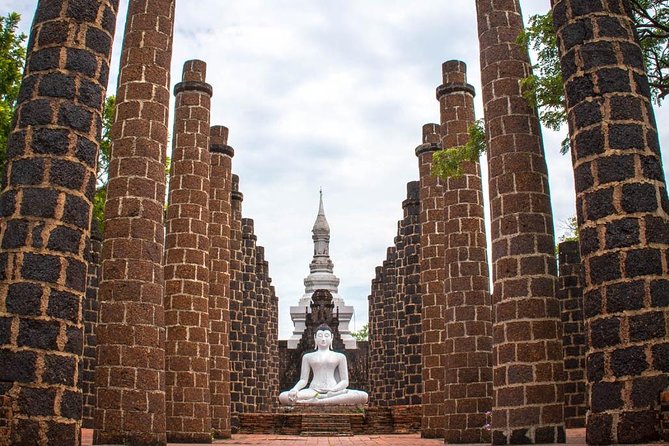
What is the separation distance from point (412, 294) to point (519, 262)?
1146 centimetres

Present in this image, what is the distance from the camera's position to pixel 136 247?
942 centimetres

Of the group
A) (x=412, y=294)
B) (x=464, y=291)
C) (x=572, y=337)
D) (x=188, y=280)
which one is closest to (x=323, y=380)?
(x=412, y=294)

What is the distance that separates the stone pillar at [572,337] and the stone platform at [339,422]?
5021 millimetres

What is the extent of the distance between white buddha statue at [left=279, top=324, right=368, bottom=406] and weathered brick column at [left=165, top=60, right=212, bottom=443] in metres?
8.90

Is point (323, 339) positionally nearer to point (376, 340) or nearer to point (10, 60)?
point (376, 340)

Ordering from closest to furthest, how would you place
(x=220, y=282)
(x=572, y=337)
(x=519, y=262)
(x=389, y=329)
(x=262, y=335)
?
(x=519, y=262), (x=572, y=337), (x=220, y=282), (x=262, y=335), (x=389, y=329)

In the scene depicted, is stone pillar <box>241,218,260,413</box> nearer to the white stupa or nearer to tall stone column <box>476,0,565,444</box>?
the white stupa

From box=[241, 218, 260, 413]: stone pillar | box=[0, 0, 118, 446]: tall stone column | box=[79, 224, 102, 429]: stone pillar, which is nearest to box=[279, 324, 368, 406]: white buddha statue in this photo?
box=[241, 218, 260, 413]: stone pillar

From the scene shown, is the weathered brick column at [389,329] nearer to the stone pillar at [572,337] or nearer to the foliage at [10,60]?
the stone pillar at [572,337]

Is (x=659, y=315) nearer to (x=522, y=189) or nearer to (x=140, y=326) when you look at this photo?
(x=522, y=189)

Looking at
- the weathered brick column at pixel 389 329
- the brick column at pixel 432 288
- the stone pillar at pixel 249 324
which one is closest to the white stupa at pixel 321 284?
the weathered brick column at pixel 389 329

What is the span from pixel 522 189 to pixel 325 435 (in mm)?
11086

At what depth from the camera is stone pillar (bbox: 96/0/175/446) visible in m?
8.86

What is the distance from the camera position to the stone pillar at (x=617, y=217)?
602cm
